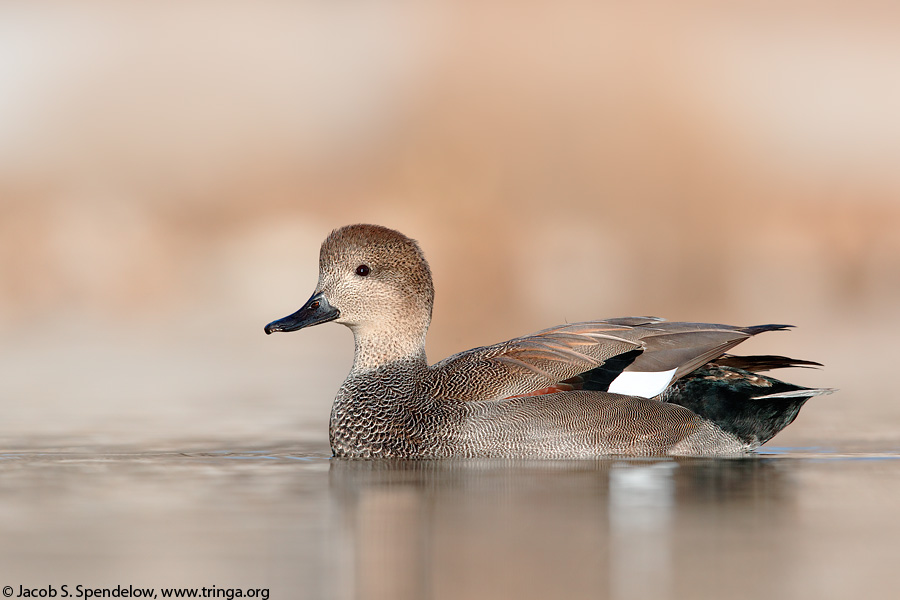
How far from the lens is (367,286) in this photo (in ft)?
25.3

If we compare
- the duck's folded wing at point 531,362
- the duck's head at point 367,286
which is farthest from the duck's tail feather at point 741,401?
the duck's head at point 367,286

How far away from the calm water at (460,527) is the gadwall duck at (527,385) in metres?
0.26

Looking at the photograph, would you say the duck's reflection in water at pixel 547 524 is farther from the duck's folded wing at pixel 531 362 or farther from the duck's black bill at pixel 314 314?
the duck's black bill at pixel 314 314

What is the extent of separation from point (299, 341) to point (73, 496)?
495 inches

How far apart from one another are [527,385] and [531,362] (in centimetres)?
16

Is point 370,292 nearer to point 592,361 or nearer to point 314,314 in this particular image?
point 314,314

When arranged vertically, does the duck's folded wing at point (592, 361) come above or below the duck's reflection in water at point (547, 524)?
above

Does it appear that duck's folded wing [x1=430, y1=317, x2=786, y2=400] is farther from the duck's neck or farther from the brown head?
A: the brown head

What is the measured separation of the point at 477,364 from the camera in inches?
297

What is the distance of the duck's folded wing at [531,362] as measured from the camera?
737 cm

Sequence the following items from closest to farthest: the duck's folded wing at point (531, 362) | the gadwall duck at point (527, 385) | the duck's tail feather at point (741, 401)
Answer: the gadwall duck at point (527, 385), the duck's folded wing at point (531, 362), the duck's tail feather at point (741, 401)

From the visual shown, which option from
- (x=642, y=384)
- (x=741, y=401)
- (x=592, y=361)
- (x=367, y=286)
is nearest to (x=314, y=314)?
(x=367, y=286)

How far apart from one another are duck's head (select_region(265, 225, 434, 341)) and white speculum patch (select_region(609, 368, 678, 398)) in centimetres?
113

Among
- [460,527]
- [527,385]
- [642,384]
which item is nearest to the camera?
[460,527]
